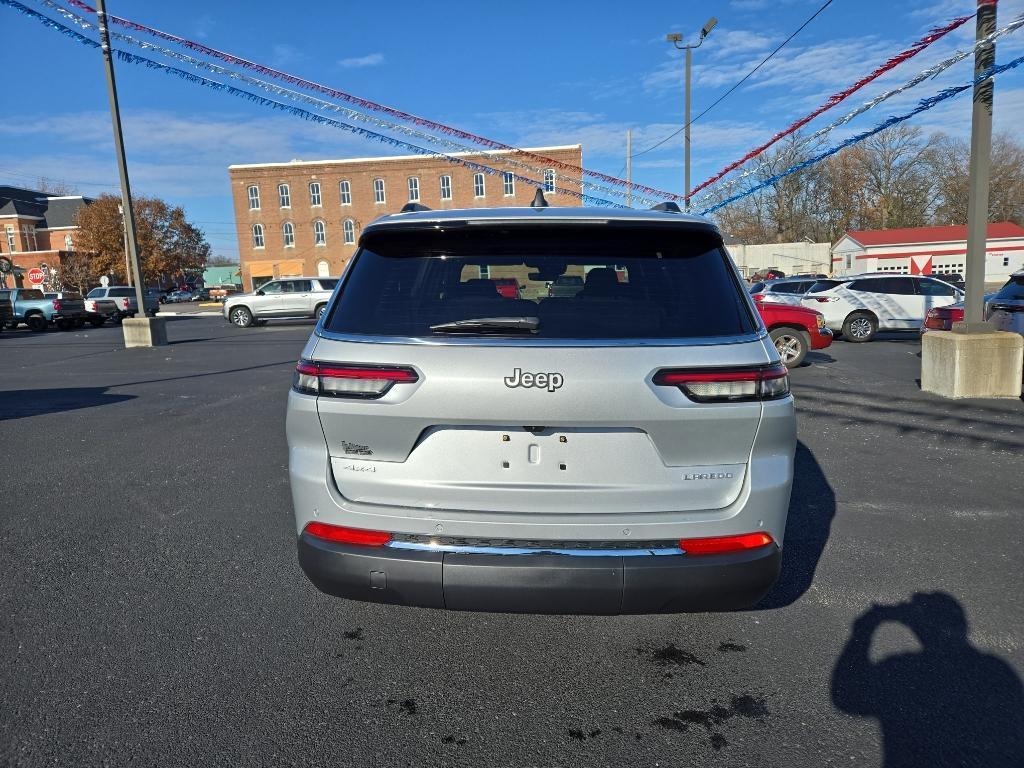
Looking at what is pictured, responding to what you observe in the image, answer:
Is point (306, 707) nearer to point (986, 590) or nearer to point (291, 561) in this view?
point (291, 561)

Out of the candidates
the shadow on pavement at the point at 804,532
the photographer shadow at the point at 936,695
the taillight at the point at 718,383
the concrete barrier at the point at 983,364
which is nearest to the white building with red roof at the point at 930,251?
the concrete barrier at the point at 983,364

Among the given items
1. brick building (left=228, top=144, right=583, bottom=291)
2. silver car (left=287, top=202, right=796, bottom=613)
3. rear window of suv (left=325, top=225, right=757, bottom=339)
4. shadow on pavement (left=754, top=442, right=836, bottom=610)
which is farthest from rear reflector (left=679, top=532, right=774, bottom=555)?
brick building (left=228, top=144, right=583, bottom=291)

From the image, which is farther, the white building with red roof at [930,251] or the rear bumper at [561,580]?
the white building with red roof at [930,251]

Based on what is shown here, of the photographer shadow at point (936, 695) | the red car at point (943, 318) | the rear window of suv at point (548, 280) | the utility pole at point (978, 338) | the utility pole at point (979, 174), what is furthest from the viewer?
the red car at point (943, 318)

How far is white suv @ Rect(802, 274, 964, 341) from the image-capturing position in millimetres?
15914

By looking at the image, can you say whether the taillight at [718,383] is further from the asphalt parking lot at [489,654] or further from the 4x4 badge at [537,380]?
the asphalt parking lot at [489,654]

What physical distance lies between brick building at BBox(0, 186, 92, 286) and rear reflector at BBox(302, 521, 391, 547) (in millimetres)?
80698

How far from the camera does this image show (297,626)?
3.02 m

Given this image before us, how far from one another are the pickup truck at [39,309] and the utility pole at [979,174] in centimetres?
3034

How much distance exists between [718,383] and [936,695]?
1463 mm

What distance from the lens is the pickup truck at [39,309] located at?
26703 millimetres

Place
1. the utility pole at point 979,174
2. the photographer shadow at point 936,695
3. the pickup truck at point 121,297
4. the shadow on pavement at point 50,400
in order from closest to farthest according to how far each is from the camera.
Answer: the photographer shadow at point 936,695, the utility pole at point 979,174, the shadow on pavement at point 50,400, the pickup truck at point 121,297

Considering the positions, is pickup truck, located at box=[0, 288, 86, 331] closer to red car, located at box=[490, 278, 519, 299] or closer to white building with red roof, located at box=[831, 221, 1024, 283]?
red car, located at box=[490, 278, 519, 299]

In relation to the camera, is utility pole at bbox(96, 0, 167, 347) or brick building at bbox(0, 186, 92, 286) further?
brick building at bbox(0, 186, 92, 286)
